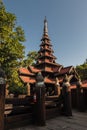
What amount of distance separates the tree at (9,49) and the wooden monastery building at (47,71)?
8.20m

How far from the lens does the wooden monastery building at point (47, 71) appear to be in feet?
77.4

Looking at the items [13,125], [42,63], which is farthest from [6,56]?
[42,63]

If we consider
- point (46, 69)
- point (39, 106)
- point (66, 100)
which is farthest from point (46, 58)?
point (39, 106)

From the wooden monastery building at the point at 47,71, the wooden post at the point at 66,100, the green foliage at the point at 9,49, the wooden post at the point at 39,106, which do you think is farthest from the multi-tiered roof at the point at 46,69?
the wooden post at the point at 39,106

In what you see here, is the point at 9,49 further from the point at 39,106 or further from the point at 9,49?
the point at 39,106

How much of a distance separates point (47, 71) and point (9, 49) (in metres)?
14.1

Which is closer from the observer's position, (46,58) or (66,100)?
(66,100)

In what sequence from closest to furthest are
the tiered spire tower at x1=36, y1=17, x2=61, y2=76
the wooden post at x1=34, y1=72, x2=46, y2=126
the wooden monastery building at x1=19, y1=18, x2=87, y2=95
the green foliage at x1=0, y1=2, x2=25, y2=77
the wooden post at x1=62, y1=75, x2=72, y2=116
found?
the wooden post at x1=34, y1=72, x2=46, y2=126, the wooden post at x1=62, y1=75, x2=72, y2=116, the green foliage at x1=0, y1=2, x2=25, y2=77, the wooden monastery building at x1=19, y1=18, x2=87, y2=95, the tiered spire tower at x1=36, y1=17, x2=61, y2=76

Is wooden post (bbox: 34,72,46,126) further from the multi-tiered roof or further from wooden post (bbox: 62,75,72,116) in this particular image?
the multi-tiered roof

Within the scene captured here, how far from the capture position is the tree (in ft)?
42.5

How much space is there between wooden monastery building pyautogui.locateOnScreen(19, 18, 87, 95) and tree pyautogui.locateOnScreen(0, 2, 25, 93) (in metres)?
8.20

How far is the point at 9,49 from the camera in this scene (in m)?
12.9

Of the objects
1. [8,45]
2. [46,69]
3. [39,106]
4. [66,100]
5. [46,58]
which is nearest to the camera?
[39,106]

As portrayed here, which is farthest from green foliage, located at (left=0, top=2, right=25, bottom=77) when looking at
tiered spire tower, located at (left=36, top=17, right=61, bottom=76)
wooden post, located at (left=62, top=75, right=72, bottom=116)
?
tiered spire tower, located at (left=36, top=17, right=61, bottom=76)
